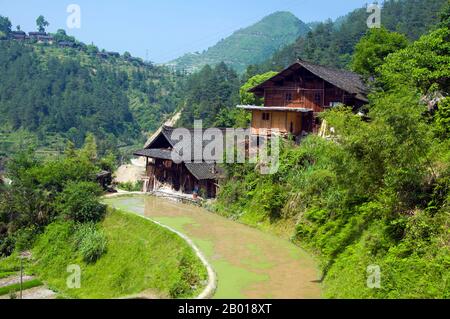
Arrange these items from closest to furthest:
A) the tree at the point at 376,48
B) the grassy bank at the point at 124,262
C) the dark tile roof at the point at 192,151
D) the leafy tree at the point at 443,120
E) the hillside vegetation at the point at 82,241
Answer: the grassy bank at the point at 124,262 → the leafy tree at the point at 443,120 → the hillside vegetation at the point at 82,241 → the dark tile roof at the point at 192,151 → the tree at the point at 376,48

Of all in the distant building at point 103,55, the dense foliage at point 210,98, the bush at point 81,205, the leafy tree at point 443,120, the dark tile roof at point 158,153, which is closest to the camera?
the leafy tree at point 443,120

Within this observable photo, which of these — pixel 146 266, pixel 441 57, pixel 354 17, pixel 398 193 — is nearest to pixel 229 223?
pixel 146 266

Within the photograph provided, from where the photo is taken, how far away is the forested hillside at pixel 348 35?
67.7 metres

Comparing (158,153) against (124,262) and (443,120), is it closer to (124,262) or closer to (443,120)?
(124,262)

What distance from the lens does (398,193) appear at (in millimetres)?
13148

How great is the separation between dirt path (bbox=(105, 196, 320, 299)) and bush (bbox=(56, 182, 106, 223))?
2.17 m

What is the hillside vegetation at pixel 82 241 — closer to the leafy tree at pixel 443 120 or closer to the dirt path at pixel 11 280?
the dirt path at pixel 11 280

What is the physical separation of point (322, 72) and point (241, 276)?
16.7 m

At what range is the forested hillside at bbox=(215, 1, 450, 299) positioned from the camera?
11.4 meters

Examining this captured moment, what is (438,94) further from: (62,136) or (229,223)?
(62,136)

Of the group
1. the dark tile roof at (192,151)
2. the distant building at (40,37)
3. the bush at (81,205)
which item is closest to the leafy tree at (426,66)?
the dark tile roof at (192,151)

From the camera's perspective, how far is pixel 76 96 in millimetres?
105562

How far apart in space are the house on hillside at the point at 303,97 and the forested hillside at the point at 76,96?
5539 centimetres

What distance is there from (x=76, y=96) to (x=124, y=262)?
9288cm
